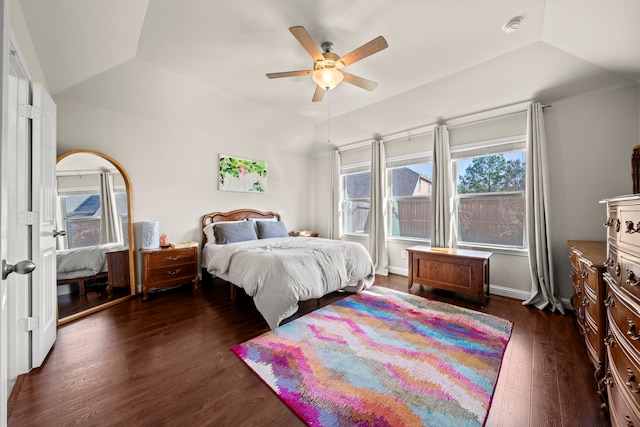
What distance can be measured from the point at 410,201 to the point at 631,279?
11.4 ft

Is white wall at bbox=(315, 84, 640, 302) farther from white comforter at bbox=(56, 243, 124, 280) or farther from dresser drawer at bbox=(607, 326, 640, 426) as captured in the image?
white comforter at bbox=(56, 243, 124, 280)

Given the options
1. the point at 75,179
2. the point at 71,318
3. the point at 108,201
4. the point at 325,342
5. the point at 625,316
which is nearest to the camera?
the point at 625,316

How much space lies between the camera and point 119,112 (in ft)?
11.1

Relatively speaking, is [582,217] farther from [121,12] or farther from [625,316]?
[121,12]

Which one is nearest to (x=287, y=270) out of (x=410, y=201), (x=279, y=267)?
(x=279, y=267)

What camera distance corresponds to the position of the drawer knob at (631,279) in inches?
40.0

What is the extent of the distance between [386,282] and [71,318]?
386 cm

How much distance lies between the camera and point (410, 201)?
446 cm

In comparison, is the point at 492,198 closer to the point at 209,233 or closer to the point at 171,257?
the point at 209,233

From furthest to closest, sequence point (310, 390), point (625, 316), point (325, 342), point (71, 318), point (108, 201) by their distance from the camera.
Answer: point (108, 201) → point (71, 318) → point (325, 342) → point (310, 390) → point (625, 316)

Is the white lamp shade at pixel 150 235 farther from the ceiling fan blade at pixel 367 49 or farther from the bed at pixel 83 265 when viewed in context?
the ceiling fan blade at pixel 367 49

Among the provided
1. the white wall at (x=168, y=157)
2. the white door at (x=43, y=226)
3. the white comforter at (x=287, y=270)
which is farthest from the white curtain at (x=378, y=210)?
the white door at (x=43, y=226)

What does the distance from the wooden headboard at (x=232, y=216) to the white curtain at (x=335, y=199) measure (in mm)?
1197

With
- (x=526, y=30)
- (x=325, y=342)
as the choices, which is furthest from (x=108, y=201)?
(x=526, y=30)
